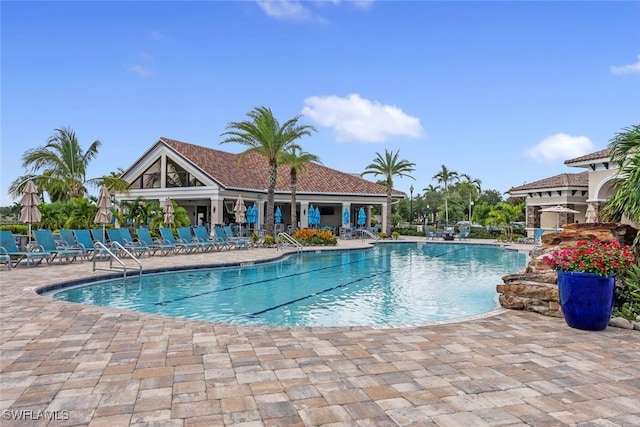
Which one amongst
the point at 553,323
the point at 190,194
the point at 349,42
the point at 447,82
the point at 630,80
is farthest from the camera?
the point at 190,194

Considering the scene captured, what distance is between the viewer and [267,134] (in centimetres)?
2289

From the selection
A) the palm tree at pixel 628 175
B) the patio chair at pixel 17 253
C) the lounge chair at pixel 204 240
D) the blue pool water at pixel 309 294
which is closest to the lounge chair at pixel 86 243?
the patio chair at pixel 17 253

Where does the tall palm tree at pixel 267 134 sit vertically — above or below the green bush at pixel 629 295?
above

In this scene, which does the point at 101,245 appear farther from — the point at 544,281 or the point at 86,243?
the point at 544,281

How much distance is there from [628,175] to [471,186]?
200ft

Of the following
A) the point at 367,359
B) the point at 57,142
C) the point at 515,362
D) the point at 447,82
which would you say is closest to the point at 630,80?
the point at 447,82

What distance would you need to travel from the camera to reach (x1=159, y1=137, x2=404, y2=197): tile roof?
27875 millimetres

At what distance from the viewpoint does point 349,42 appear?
1789 centimetres

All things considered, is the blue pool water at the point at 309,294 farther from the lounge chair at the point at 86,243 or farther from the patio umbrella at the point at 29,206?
the patio umbrella at the point at 29,206

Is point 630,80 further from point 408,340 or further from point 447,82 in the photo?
point 408,340

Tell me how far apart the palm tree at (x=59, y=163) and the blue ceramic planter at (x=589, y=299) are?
27456mm

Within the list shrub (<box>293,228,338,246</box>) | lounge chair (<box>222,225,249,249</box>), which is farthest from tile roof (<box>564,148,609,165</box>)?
lounge chair (<box>222,225,249,249</box>)

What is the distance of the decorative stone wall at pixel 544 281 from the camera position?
258 inches

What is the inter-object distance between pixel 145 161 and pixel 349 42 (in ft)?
59.0
